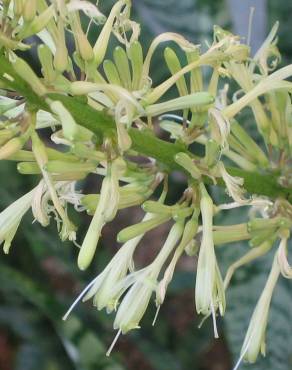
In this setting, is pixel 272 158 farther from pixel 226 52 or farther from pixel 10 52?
pixel 10 52

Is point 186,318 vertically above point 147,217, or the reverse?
point 147,217

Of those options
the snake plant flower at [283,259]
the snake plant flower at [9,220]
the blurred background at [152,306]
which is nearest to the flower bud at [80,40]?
the snake plant flower at [9,220]

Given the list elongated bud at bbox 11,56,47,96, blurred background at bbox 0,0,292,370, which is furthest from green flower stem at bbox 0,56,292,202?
blurred background at bbox 0,0,292,370

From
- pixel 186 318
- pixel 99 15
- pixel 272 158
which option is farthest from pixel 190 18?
pixel 186 318

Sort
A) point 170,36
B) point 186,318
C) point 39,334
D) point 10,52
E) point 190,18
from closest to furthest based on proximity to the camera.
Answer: point 10,52
point 170,36
point 190,18
point 39,334
point 186,318

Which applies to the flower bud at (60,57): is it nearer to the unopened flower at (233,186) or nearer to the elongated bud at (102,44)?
the elongated bud at (102,44)

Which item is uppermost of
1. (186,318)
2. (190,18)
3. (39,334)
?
(190,18)

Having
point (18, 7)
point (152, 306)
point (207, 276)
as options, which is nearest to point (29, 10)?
point (18, 7)
